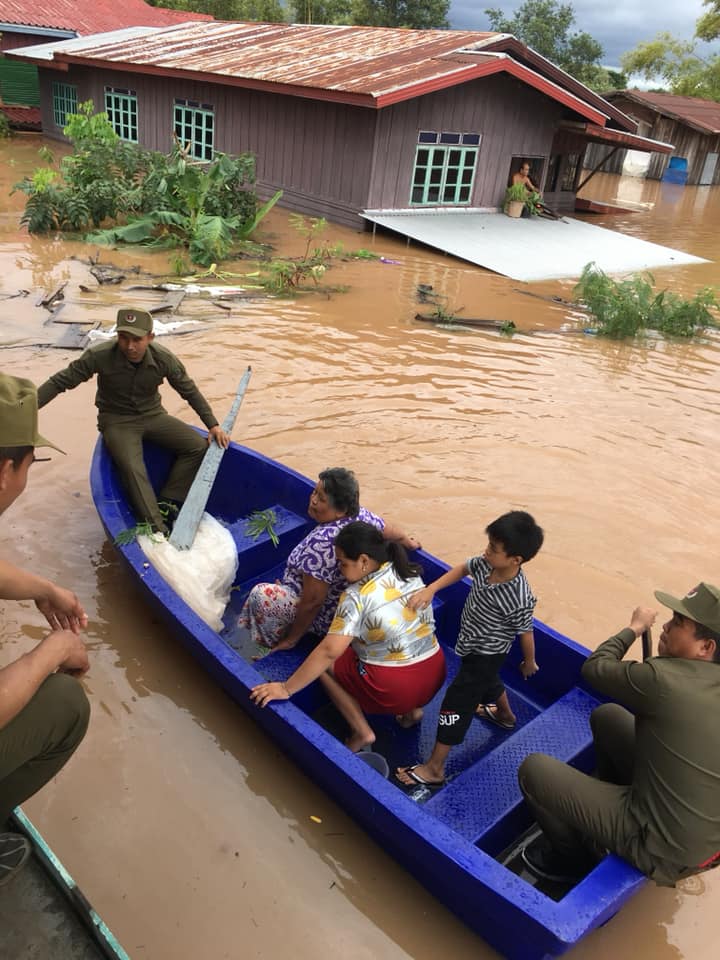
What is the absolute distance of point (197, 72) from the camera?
15.8m

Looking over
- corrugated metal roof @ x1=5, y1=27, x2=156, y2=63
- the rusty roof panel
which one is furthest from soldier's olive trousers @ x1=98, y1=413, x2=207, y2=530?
corrugated metal roof @ x1=5, y1=27, x2=156, y2=63

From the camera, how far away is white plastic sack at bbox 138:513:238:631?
163 inches

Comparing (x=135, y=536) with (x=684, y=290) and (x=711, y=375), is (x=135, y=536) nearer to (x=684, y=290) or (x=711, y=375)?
(x=711, y=375)

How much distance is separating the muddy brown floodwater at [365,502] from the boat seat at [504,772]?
1.22 feet

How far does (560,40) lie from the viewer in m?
40.9

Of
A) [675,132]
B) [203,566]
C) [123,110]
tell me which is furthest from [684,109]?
[203,566]

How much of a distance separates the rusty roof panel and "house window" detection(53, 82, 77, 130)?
1.42 meters

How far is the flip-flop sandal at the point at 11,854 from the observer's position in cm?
215

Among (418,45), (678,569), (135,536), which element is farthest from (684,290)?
(135,536)

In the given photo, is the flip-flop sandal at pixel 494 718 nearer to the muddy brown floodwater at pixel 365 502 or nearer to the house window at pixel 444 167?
the muddy brown floodwater at pixel 365 502

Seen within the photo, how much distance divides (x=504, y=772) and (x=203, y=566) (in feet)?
7.00

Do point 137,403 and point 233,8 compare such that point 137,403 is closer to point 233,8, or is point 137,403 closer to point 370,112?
point 370,112

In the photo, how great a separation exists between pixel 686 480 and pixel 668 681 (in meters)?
4.66

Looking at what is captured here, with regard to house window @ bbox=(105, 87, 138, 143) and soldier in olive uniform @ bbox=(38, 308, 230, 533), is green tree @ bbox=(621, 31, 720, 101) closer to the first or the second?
house window @ bbox=(105, 87, 138, 143)
